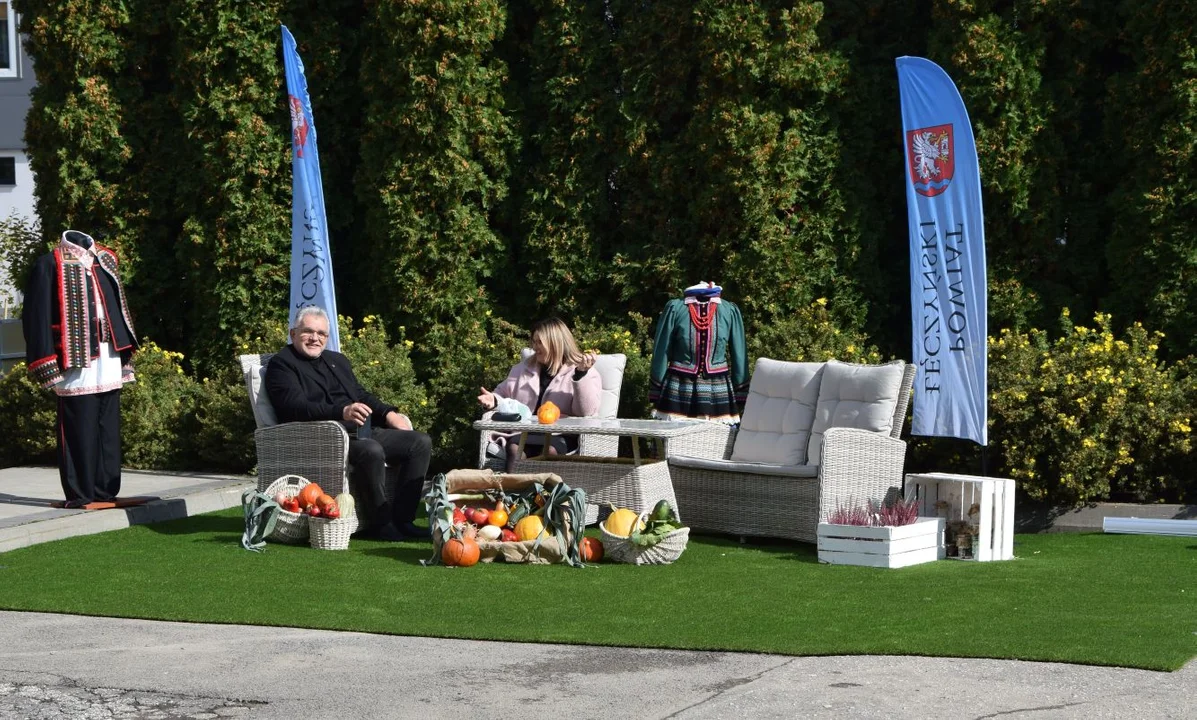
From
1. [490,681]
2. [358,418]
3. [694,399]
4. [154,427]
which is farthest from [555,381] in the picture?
[490,681]

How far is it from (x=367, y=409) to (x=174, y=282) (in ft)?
16.2

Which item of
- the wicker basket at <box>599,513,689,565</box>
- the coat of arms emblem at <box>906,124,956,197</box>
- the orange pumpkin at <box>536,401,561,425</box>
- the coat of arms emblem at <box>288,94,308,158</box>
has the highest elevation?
the coat of arms emblem at <box>288,94,308,158</box>

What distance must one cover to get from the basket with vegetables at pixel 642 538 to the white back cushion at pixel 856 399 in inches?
44.1

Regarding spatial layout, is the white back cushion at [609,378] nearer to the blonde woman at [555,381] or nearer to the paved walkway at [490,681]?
the blonde woman at [555,381]

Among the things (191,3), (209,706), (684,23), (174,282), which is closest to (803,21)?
(684,23)

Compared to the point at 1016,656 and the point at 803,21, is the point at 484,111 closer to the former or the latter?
the point at 803,21

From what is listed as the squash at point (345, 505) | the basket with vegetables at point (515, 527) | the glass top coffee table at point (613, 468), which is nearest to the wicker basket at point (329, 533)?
the squash at point (345, 505)

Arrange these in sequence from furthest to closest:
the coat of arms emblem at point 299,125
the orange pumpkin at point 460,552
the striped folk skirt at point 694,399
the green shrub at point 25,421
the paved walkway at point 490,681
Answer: the green shrub at point 25,421, the coat of arms emblem at point 299,125, the striped folk skirt at point 694,399, the orange pumpkin at point 460,552, the paved walkway at point 490,681

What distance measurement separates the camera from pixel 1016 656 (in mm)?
5152

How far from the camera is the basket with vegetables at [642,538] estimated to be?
287 inches

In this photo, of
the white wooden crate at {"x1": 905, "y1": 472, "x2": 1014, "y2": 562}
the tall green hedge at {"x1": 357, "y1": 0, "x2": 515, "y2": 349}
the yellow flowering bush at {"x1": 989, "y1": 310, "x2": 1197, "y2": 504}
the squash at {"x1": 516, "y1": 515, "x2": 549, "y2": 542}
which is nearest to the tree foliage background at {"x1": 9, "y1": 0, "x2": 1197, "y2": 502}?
the tall green hedge at {"x1": 357, "y1": 0, "x2": 515, "y2": 349}

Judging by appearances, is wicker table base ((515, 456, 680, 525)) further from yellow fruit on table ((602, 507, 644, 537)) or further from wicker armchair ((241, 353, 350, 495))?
wicker armchair ((241, 353, 350, 495))

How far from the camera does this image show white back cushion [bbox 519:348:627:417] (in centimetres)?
938

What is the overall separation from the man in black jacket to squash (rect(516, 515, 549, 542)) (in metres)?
0.99
